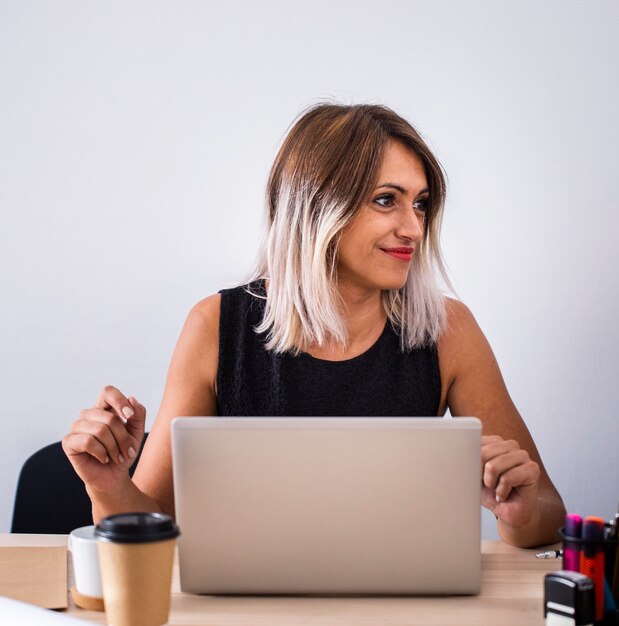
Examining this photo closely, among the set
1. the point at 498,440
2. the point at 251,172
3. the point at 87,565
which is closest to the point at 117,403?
the point at 87,565

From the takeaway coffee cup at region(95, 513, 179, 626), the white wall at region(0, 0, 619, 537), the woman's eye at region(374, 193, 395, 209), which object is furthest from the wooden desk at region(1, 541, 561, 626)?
the white wall at region(0, 0, 619, 537)

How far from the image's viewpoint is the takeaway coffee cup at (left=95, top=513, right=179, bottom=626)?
2.87 feet

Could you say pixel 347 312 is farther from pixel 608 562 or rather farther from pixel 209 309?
pixel 608 562

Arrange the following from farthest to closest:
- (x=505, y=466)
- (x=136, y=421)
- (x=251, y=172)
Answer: (x=251, y=172) → (x=136, y=421) → (x=505, y=466)

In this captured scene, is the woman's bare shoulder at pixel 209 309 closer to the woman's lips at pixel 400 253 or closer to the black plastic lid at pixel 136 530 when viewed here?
the woman's lips at pixel 400 253

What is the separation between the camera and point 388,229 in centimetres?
175

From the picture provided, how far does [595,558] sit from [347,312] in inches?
37.6

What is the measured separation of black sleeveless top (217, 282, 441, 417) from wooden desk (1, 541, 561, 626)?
0.65 m

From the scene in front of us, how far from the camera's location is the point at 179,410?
171cm

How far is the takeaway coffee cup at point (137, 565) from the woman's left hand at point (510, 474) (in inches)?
18.8

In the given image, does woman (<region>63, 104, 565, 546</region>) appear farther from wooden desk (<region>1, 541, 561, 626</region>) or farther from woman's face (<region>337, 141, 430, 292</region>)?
wooden desk (<region>1, 541, 561, 626</region>)

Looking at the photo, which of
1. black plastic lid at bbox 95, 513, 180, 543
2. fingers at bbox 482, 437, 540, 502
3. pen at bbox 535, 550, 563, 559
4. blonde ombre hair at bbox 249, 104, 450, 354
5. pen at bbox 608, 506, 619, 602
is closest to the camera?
black plastic lid at bbox 95, 513, 180, 543

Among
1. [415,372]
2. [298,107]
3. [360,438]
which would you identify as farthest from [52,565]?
[298,107]

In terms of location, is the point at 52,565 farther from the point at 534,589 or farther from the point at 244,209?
the point at 244,209
